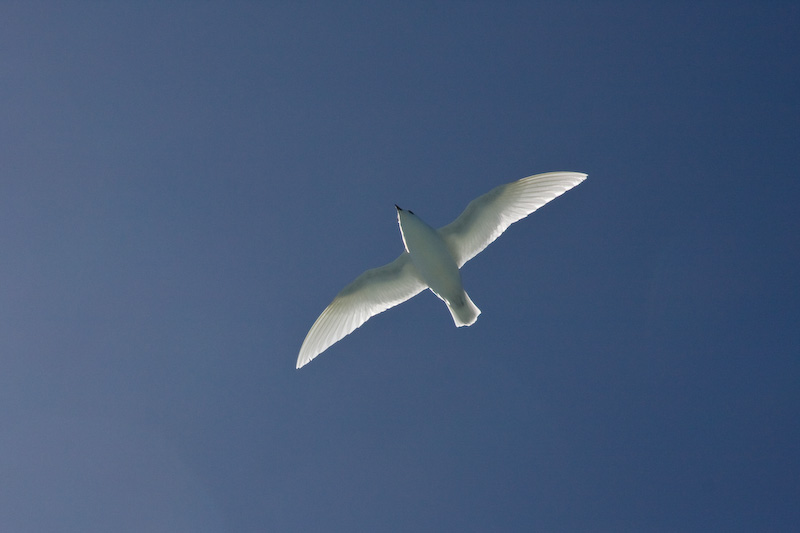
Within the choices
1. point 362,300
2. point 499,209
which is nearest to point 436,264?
point 499,209

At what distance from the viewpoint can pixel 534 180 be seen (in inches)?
615

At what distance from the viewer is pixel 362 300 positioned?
16.8 meters

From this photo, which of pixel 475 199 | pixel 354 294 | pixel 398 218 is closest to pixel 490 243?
pixel 475 199

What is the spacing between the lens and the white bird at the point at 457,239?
15258 mm

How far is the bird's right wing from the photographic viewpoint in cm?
1630

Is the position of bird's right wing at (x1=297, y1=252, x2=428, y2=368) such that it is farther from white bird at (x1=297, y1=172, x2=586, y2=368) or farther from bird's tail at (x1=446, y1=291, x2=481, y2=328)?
bird's tail at (x1=446, y1=291, x2=481, y2=328)

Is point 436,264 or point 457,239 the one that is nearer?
point 436,264

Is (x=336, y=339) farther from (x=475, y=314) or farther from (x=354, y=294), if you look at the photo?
(x=475, y=314)

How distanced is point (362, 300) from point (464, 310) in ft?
8.09

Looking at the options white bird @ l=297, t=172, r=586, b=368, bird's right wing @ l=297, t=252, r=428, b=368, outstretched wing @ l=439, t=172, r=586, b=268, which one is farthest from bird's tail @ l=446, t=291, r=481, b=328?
bird's right wing @ l=297, t=252, r=428, b=368

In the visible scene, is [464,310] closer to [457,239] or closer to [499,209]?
[457,239]

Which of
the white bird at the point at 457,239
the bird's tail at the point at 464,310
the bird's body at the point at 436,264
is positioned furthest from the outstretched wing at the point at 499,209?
the bird's tail at the point at 464,310

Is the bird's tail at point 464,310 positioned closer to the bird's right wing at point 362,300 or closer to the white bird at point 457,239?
the white bird at point 457,239

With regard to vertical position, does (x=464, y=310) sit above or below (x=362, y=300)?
below
